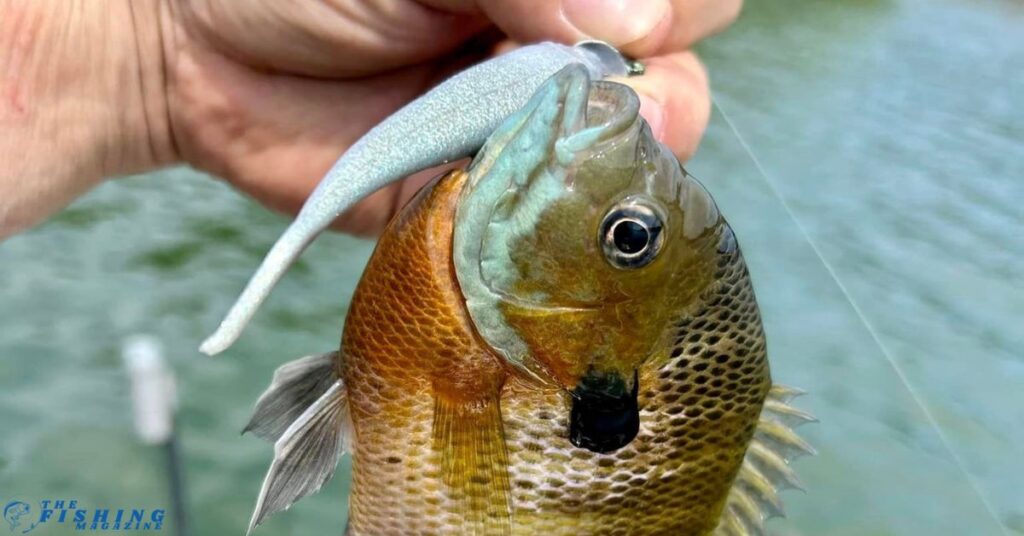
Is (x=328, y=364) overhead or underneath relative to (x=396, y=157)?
underneath

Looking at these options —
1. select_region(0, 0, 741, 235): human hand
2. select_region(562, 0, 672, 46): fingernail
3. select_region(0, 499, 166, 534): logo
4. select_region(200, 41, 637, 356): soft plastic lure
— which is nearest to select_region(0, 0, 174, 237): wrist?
select_region(0, 0, 741, 235): human hand

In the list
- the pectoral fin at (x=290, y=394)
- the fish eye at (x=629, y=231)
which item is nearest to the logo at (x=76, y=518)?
the pectoral fin at (x=290, y=394)

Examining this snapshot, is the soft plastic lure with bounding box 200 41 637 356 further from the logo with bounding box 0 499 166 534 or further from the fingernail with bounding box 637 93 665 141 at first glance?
the logo with bounding box 0 499 166 534

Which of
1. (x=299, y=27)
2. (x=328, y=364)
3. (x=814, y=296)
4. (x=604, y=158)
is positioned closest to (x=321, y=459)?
(x=328, y=364)

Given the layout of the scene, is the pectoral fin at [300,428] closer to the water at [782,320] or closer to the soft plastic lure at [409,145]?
the soft plastic lure at [409,145]

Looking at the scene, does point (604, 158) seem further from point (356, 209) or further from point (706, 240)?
point (356, 209)

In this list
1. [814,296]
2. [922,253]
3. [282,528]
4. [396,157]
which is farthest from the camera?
[922,253]

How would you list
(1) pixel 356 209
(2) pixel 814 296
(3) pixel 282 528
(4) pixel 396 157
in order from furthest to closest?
1. (2) pixel 814 296
2. (3) pixel 282 528
3. (1) pixel 356 209
4. (4) pixel 396 157
